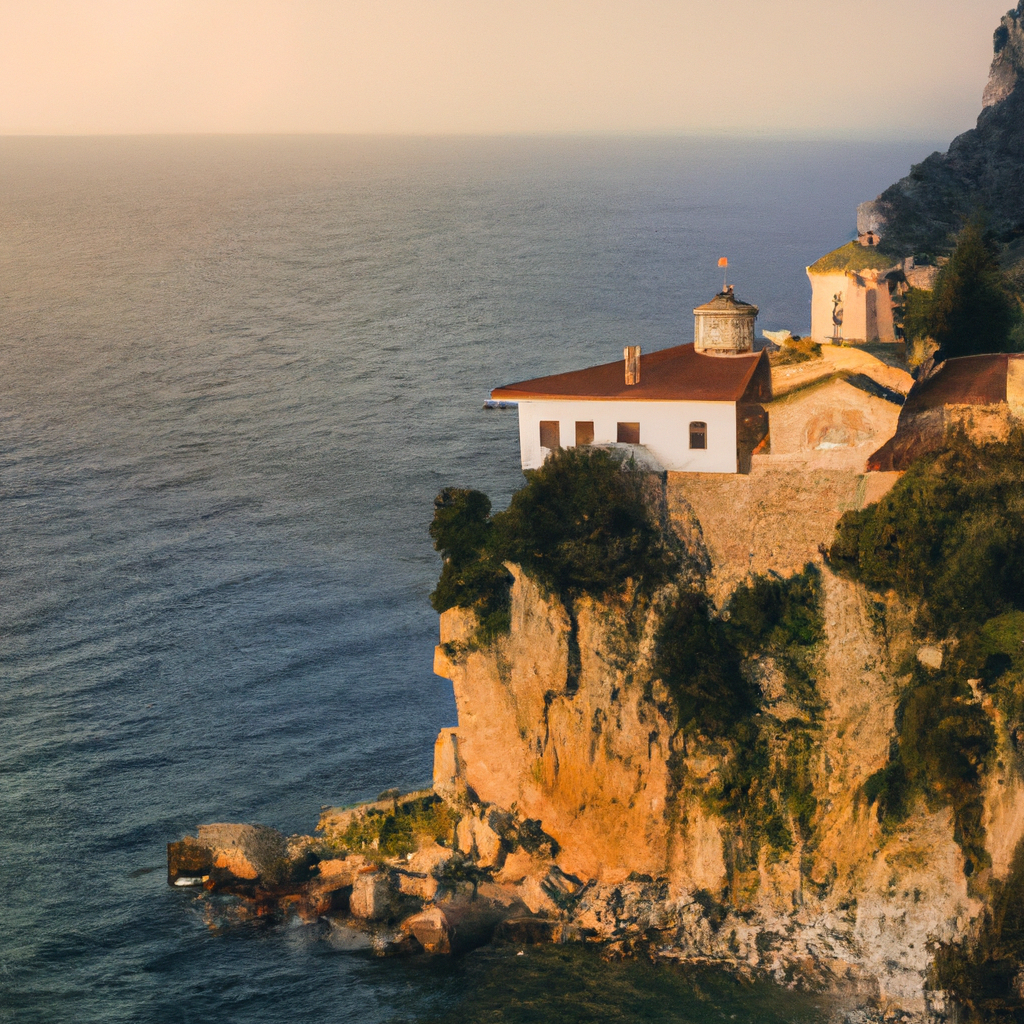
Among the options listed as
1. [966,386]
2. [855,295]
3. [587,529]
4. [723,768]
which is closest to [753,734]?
[723,768]

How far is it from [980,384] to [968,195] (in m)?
37.6

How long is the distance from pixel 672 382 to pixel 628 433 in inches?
78.3

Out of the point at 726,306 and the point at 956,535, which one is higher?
the point at 726,306

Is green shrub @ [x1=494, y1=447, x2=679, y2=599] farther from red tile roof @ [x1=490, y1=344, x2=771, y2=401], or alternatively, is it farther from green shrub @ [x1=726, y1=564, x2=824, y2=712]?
green shrub @ [x1=726, y1=564, x2=824, y2=712]

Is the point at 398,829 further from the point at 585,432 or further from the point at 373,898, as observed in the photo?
the point at 585,432

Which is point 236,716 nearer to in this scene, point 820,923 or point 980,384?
point 820,923

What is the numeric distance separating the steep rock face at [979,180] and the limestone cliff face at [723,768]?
27.3 meters


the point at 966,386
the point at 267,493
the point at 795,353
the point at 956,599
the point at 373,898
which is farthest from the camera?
the point at 267,493

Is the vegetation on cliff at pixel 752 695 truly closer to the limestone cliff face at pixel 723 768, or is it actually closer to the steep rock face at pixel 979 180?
the limestone cliff face at pixel 723 768

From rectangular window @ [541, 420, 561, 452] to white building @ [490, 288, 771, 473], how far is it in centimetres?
3

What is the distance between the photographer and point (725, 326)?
41656mm

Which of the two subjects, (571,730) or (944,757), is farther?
(571,730)

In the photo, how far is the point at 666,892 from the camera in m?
40.9

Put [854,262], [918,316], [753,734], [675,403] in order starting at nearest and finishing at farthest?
[675,403] → [753,734] → [918,316] → [854,262]
